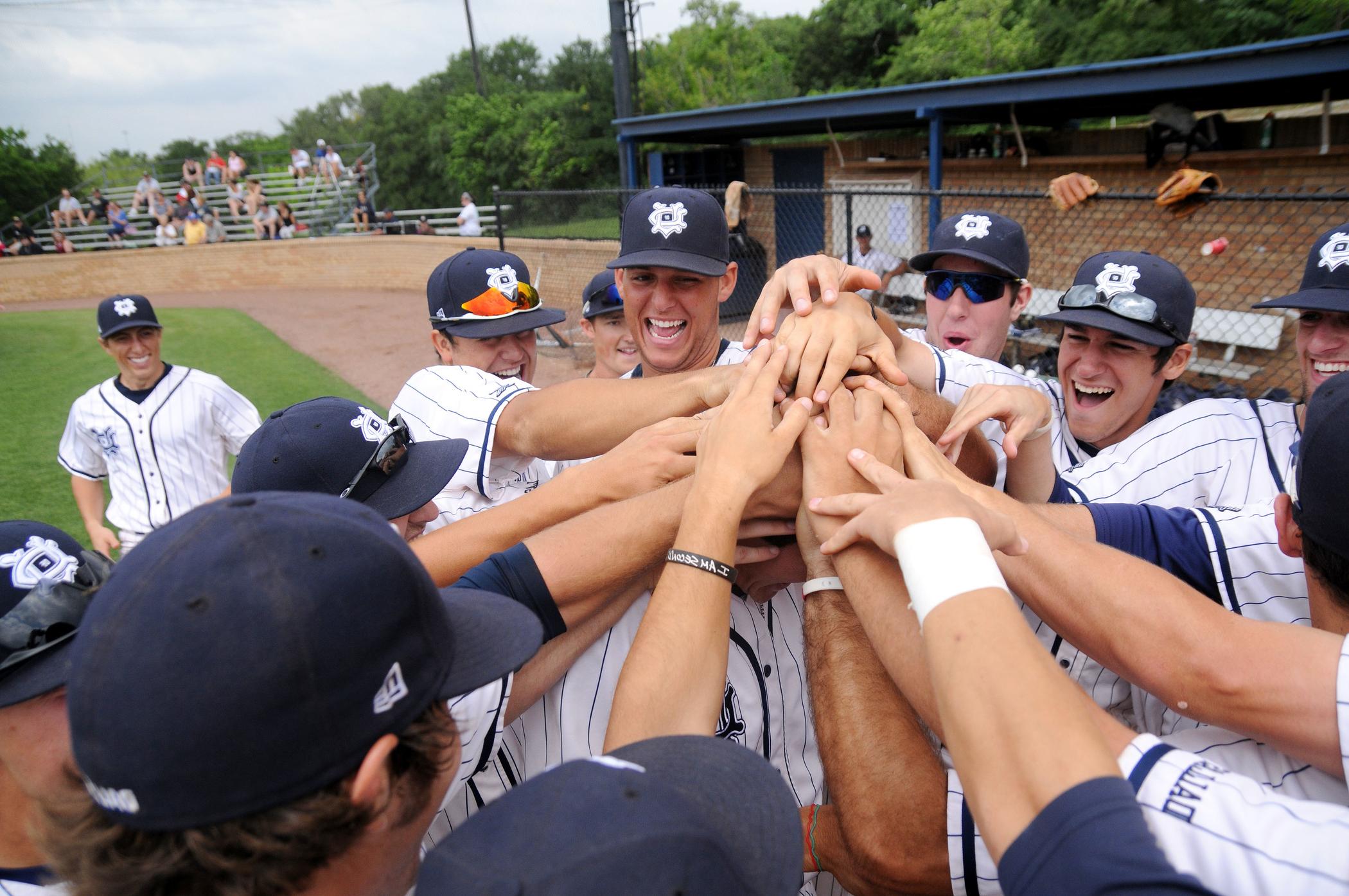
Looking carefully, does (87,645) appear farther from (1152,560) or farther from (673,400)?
(1152,560)

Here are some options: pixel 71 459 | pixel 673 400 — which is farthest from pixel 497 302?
pixel 71 459

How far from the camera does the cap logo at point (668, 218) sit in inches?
115

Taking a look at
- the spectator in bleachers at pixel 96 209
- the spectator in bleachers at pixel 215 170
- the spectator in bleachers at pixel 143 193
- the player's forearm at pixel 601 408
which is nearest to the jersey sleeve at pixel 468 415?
the player's forearm at pixel 601 408

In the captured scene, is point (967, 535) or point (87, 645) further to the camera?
point (967, 535)

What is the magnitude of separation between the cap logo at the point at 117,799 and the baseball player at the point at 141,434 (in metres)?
4.21

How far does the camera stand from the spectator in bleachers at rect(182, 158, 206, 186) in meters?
28.4

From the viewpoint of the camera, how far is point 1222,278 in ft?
31.7

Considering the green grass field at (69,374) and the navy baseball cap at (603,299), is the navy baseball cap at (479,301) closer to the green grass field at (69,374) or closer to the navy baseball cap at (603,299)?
the navy baseball cap at (603,299)

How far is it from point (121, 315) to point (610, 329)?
2762 mm

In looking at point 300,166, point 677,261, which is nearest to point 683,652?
point 677,261

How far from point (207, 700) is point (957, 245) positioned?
371 centimetres

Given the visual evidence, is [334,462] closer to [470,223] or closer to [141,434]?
[141,434]

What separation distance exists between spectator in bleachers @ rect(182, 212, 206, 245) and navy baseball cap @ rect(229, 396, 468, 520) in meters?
24.5

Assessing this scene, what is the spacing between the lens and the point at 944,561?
1229mm
